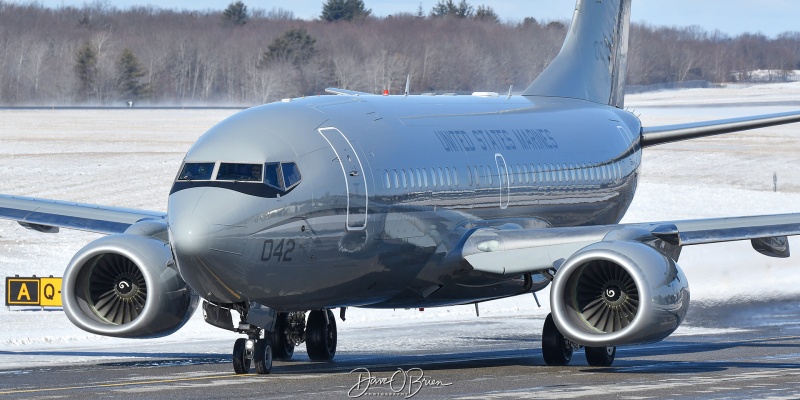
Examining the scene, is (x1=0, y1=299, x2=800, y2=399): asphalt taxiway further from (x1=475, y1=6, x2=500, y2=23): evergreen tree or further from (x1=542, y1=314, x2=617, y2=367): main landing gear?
(x1=475, y1=6, x2=500, y2=23): evergreen tree

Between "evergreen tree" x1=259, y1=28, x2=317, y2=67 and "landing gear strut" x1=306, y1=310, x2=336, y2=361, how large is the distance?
75.3 m

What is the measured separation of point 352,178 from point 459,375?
129 inches

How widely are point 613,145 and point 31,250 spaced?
1773 centimetres

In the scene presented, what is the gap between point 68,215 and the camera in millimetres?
22250

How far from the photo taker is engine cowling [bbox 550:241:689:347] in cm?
1825

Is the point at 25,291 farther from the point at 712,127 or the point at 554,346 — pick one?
the point at 712,127

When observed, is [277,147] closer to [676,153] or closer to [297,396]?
[297,396]

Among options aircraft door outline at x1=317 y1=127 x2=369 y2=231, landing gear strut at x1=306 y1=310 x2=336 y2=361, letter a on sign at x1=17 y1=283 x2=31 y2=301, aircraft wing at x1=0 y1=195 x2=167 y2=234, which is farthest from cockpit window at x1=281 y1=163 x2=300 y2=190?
letter a on sign at x1=17 y1=283 x2=31 y2=301

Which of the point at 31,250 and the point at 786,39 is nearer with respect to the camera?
the point at 31,250

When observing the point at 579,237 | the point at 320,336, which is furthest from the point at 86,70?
the point at 579,237

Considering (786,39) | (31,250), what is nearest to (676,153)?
(31,250)

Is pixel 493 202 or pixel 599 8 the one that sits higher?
pixel 599 8

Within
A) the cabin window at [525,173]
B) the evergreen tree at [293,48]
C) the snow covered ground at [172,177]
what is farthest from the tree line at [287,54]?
the cabin window at [525,173]

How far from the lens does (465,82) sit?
8800 centimetres
